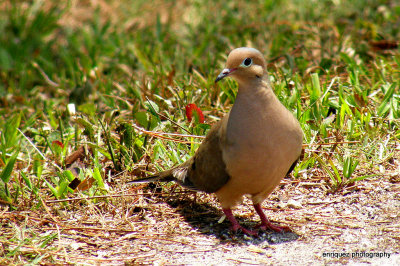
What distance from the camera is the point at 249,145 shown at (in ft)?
10.8

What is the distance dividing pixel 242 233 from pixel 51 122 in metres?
2.40

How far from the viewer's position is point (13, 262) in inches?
123

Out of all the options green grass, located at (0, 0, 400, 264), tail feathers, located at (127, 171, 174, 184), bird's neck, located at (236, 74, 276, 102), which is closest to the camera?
bird's neck, located at (236, 74, 276, 102)

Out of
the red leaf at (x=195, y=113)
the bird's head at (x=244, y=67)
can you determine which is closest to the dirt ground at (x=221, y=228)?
the red leaf at (x=195, y=113)

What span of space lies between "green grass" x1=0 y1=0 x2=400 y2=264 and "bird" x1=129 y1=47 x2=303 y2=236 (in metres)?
0.71

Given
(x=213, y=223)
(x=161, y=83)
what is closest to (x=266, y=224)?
(x=213, y=223)

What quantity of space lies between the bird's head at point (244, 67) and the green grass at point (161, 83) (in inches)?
37.4

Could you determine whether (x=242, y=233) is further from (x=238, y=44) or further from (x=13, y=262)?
(x=238, y=44)

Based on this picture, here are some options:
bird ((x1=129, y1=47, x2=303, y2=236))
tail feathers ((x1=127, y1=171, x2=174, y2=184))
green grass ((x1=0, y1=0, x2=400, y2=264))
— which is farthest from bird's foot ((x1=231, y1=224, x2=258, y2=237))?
green grass ((x1=0, y1=0, x2=400, y2=264))

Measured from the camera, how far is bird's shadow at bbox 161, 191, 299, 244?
3.51 metres

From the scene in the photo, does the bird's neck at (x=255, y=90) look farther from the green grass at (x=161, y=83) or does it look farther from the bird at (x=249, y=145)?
the green grass at (x=161, y=83)

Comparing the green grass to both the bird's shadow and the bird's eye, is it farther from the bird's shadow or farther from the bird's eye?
the bird's eye

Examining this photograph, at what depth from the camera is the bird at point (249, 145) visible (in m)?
3.28

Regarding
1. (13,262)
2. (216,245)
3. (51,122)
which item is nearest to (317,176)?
(216,245)
